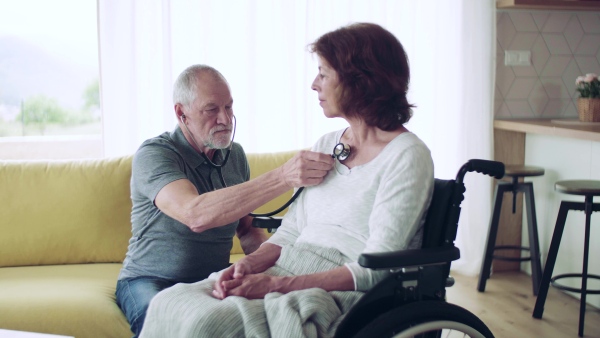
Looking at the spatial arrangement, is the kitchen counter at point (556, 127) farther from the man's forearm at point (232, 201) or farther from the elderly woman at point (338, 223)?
the man's forearm at point (232, 201)

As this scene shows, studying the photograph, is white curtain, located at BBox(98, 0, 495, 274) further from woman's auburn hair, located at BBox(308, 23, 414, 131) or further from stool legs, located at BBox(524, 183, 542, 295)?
woman's auburn hair, located at BBox(308, 23, 414, 131)

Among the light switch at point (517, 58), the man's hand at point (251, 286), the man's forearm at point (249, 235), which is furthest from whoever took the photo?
the light switch at point (517, 58)

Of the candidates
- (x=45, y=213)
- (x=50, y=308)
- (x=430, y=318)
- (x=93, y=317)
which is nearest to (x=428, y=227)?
(x=430, y=318)

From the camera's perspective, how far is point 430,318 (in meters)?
1.51

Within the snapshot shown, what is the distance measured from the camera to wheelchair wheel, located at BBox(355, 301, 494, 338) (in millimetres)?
1464

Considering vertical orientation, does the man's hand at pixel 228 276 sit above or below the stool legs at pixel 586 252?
above

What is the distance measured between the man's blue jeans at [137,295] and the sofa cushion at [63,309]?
48mm

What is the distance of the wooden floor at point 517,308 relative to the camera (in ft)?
9.73

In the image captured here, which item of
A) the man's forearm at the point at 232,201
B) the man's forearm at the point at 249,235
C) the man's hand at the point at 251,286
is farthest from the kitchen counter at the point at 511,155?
the man's hand at the point at 251,286

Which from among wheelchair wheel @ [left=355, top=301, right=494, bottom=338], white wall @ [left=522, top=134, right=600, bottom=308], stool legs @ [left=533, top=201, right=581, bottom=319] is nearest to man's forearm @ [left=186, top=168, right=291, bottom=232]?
wheelchair wheel @ [left=355, top=301, right=494, bottom=338]

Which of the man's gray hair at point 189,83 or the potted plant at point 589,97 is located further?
the potted plant at point 589,97

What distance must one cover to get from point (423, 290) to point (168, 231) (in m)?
0.86

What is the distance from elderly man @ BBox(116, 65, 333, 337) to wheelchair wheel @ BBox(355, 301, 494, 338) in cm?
57

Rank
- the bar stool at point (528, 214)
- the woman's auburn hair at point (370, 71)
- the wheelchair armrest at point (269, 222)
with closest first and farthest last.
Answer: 1. the woman's auburn hair at point (370, 71)
2. the wheelchair armrest at point (269, 222)
3. the bar stool at point (528, 214)
